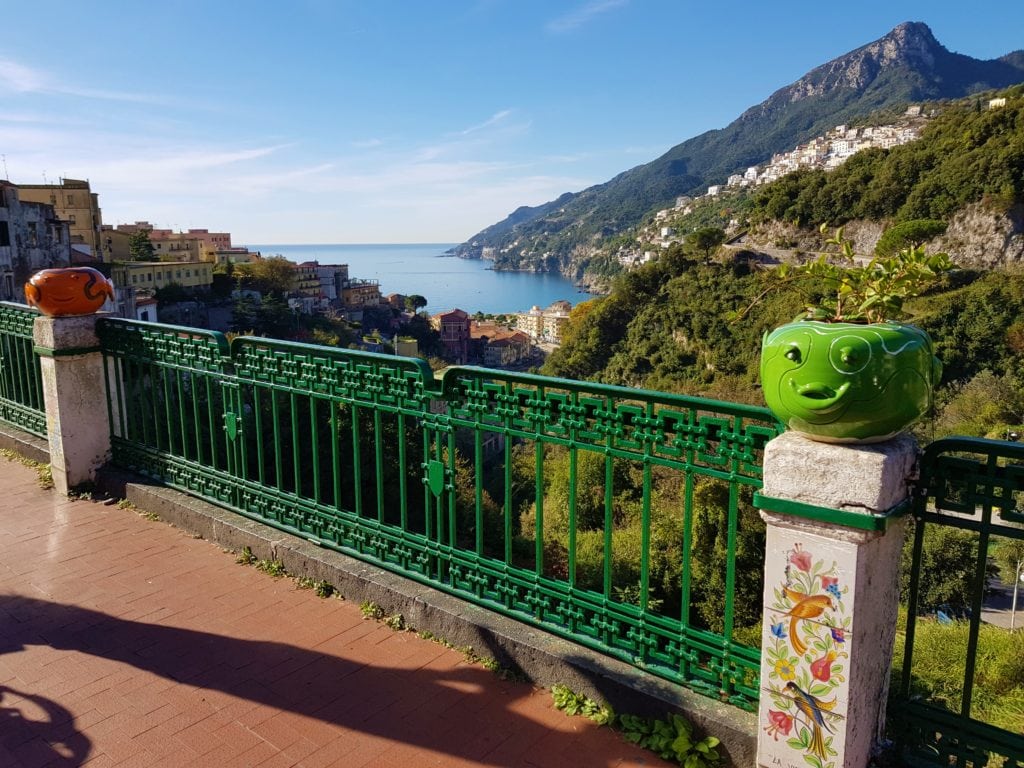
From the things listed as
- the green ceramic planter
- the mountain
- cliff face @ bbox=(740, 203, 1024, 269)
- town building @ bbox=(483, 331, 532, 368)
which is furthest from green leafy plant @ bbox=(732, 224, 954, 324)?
the mountain

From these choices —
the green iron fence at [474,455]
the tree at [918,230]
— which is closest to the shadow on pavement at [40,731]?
the green iron fence at [474,455]

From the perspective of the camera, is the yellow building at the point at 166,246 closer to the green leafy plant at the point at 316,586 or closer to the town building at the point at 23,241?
the town building at the point at 23,241

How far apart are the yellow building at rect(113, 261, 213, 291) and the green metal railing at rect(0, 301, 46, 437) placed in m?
48.1

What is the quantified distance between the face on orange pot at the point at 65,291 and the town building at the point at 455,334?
240ft

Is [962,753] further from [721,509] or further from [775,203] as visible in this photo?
[775,203]

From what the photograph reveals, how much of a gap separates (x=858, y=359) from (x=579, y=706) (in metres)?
1.76

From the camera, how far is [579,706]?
9.24 ft

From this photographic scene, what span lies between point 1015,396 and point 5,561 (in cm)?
4216

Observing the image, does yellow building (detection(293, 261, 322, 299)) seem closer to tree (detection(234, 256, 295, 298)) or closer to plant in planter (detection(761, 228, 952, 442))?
tree (detection(234, 256, 295, 298))

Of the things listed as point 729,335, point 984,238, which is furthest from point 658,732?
point 984,238

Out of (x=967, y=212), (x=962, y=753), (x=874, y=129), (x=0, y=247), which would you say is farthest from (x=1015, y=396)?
(x=874, y=129)

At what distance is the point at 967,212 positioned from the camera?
56156mm

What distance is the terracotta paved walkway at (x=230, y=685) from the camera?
260cm

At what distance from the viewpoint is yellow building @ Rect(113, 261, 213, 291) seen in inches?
2141
